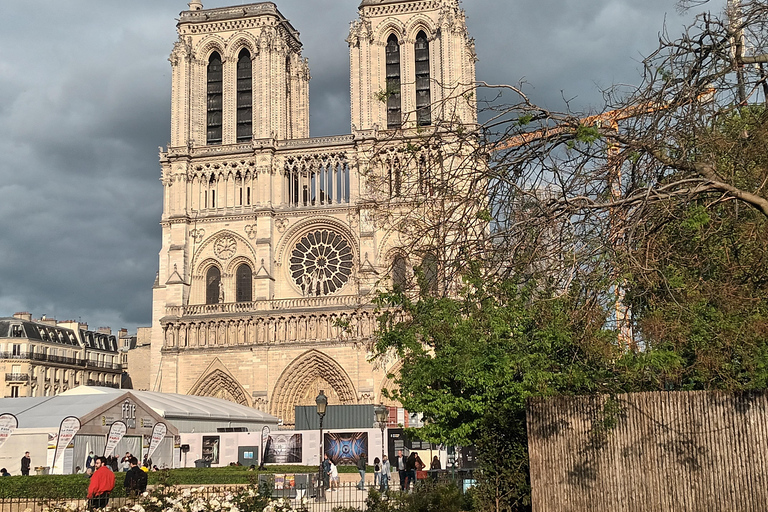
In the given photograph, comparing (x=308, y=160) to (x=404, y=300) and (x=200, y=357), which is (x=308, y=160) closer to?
(x=200, y=357)

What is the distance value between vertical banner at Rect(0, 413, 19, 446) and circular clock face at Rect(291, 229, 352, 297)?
1828cm

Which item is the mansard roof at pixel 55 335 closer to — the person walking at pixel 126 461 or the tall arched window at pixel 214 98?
the tall arched window at pixel 214 98

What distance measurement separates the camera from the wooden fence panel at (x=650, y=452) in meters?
9.97

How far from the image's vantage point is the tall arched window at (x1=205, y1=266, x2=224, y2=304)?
39625mm

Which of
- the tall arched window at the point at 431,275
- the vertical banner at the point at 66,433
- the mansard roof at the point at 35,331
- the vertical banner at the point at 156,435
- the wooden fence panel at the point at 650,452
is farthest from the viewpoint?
the mansard roof at the point at 35,331

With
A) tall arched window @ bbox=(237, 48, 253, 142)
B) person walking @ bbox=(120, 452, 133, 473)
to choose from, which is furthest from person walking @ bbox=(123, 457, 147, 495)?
tall arched window @ bbox=(237, 48, 253, 142)

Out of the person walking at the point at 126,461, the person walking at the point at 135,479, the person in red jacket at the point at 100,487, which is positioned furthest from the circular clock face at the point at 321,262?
the person in red jacket at the point at 100,487

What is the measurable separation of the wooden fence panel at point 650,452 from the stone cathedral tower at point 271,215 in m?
25.2

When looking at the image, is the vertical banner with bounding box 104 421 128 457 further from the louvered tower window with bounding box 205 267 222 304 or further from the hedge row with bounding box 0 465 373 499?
the louvered tower window with bounding box 205 267 222 304

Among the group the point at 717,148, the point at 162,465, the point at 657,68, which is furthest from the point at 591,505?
the point at 162,465

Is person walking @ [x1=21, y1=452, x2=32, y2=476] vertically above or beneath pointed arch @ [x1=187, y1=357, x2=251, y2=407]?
beneath

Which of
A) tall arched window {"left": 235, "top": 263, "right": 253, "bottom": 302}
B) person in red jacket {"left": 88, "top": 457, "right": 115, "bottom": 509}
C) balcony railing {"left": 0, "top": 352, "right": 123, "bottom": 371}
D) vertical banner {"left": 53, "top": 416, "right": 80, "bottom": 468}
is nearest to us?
person in red jacket {"left": 88, "top": 457, "right": 115, "bottom": 509}

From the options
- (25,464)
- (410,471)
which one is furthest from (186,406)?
(410,471)

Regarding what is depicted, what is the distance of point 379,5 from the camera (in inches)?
1570
